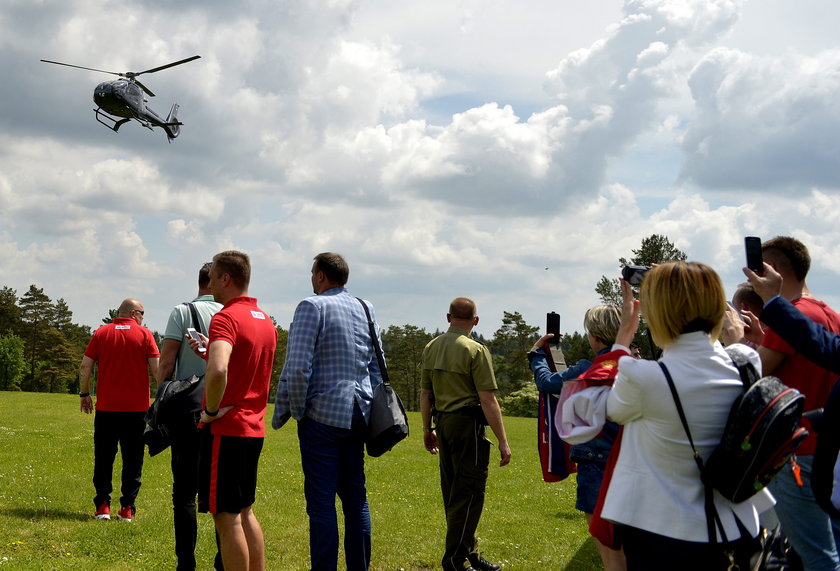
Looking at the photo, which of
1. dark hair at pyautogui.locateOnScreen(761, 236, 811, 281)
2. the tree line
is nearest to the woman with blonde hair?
dark hair at pyautogui.locateOnScreen(761, 236, 811, 281)

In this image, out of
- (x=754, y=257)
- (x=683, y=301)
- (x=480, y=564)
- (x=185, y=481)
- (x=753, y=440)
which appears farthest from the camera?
(x=480, y=564)

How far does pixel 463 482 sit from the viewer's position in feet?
22.5

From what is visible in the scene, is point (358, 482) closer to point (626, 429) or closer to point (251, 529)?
point (251, 529)

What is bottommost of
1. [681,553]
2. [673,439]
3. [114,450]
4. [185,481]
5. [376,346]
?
[114,450]

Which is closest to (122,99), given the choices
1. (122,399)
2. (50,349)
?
(122,399)

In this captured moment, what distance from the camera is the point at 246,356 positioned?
5230mm

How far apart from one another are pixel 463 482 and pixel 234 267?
114 inches

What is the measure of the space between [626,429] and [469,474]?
4.08 meters

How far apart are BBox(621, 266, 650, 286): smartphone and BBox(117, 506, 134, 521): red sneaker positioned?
24.0 feet

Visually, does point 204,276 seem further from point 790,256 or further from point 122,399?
point 790,256

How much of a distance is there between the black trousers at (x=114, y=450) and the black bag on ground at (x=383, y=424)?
441 cm

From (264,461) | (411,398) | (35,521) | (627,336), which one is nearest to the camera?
(627,336)

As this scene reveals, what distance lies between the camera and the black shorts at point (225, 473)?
507cm


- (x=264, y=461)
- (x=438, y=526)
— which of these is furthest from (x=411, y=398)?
(x=438, y=526)
